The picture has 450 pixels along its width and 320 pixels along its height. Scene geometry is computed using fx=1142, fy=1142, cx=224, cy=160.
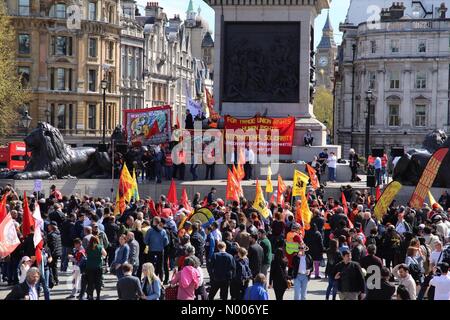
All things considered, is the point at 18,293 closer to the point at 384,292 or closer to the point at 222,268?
the point at 222,268

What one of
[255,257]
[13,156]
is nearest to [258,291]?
[255,257]

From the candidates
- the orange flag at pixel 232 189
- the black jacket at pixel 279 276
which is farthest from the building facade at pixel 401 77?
the black jacket at pixel 279 276

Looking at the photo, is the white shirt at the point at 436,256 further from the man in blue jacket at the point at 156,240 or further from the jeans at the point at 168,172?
the jeans at the point at 168,172

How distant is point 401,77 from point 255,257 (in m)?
73.9

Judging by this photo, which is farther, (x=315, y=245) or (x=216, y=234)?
(x=315, y=245)

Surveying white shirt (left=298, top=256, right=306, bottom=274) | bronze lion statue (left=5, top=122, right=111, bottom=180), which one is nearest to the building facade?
bronze lion statue (left=5, top=122, right=111, bottom=180)

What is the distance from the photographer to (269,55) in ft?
137

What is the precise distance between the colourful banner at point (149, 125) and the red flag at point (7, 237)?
21353mm

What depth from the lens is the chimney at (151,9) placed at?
108 metres

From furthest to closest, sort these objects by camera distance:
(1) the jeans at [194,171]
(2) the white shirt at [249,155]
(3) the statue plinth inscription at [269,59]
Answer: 1. (3) the statue plinth inscription at [269,59]
2. (1) the jeans at [194,171]
3. (2) the white shirt at [249,155]

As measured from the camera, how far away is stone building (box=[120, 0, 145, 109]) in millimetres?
92125

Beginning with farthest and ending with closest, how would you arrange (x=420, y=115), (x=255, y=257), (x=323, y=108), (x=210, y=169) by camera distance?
(x=323, y=108)
(x=420, y=115)
(x=210, y=169)
(x=255, y=257)

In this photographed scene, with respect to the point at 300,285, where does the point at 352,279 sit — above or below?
above

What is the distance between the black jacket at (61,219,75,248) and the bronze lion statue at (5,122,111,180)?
47.6 ft
